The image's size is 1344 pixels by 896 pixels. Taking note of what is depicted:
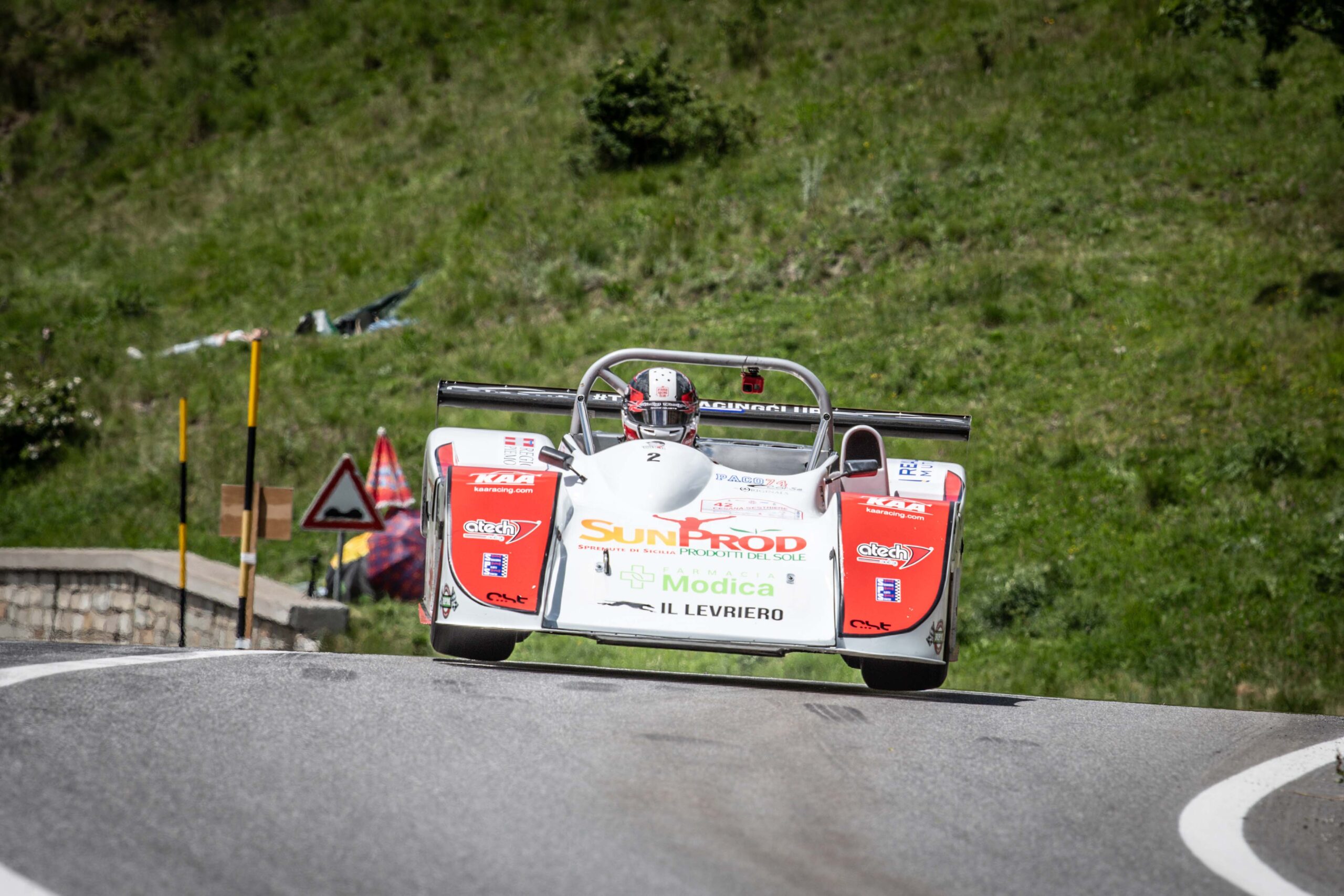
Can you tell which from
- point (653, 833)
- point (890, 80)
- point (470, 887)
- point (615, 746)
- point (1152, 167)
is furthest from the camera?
point (890, 80)

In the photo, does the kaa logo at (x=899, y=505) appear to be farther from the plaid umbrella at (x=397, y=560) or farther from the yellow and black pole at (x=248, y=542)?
the plaid umbrella at (x=397, y=560)

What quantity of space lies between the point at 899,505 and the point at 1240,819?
3.44 meters

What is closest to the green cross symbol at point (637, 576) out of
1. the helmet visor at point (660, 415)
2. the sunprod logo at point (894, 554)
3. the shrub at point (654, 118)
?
the sunprod logo at point (894, 554)

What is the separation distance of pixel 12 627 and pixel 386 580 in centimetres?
369

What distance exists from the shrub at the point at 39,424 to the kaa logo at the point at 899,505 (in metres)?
18.0

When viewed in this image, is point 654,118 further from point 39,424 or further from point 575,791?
point 575,791

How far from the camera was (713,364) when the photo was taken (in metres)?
10.0

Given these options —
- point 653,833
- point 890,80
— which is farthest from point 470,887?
point 890,80

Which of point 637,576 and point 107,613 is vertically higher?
point 637,576

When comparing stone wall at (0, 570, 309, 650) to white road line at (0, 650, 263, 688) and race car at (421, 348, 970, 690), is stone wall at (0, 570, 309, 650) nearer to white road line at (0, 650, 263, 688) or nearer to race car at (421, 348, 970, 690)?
race car at (421, 348, 970, 690)

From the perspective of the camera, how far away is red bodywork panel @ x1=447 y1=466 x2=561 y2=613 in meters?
7.97

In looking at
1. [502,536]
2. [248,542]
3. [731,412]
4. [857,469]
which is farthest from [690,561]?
[248,542]

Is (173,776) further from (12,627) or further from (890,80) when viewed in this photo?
(890,80)

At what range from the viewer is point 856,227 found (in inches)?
919
